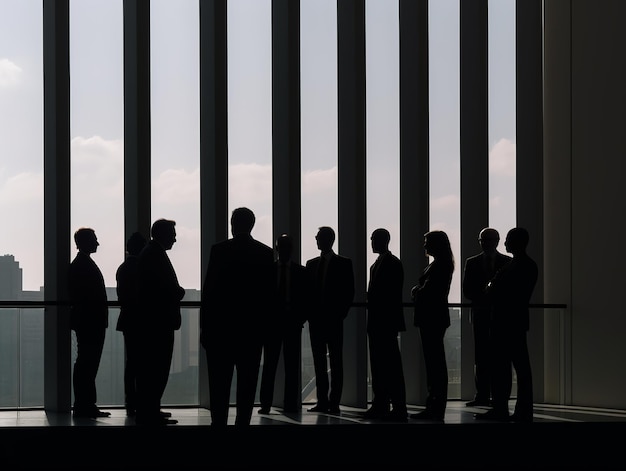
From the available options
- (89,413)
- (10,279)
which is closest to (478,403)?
(89,413)

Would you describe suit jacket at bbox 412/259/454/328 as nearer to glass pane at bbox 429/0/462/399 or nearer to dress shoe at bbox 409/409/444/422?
dress shoe at bbox 409/409/444/422

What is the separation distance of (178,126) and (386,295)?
3.40 meters

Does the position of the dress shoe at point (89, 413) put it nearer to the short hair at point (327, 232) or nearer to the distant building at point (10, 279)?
the distant building at point (10, 279)

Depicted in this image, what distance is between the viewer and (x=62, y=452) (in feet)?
21.1

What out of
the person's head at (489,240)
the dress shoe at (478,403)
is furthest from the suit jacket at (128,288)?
the dress shoe at (478,403)

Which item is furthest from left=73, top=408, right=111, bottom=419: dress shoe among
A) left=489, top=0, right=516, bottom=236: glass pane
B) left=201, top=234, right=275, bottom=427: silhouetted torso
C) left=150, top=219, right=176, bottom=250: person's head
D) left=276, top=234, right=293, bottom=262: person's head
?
left=489, top=0, right=516, bottom=236: glass pane

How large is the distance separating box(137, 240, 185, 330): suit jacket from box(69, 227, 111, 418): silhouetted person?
1318 millimetres

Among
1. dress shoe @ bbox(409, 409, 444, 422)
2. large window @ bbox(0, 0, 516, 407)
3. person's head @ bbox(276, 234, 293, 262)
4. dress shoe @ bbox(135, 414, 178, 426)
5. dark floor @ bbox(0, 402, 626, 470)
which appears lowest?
dress shoe @ bbox(409, 409, 444, 422)

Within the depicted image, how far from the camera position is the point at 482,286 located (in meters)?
9.59

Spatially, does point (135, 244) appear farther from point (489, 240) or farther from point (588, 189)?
point (588, 189)

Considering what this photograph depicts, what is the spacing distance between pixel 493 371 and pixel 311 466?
109 inches

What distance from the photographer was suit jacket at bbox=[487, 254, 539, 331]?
825 cm

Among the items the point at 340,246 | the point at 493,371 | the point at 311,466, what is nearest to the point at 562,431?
the point at 311,466

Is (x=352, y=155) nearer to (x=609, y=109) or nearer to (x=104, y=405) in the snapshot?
(x=609, y=109)
